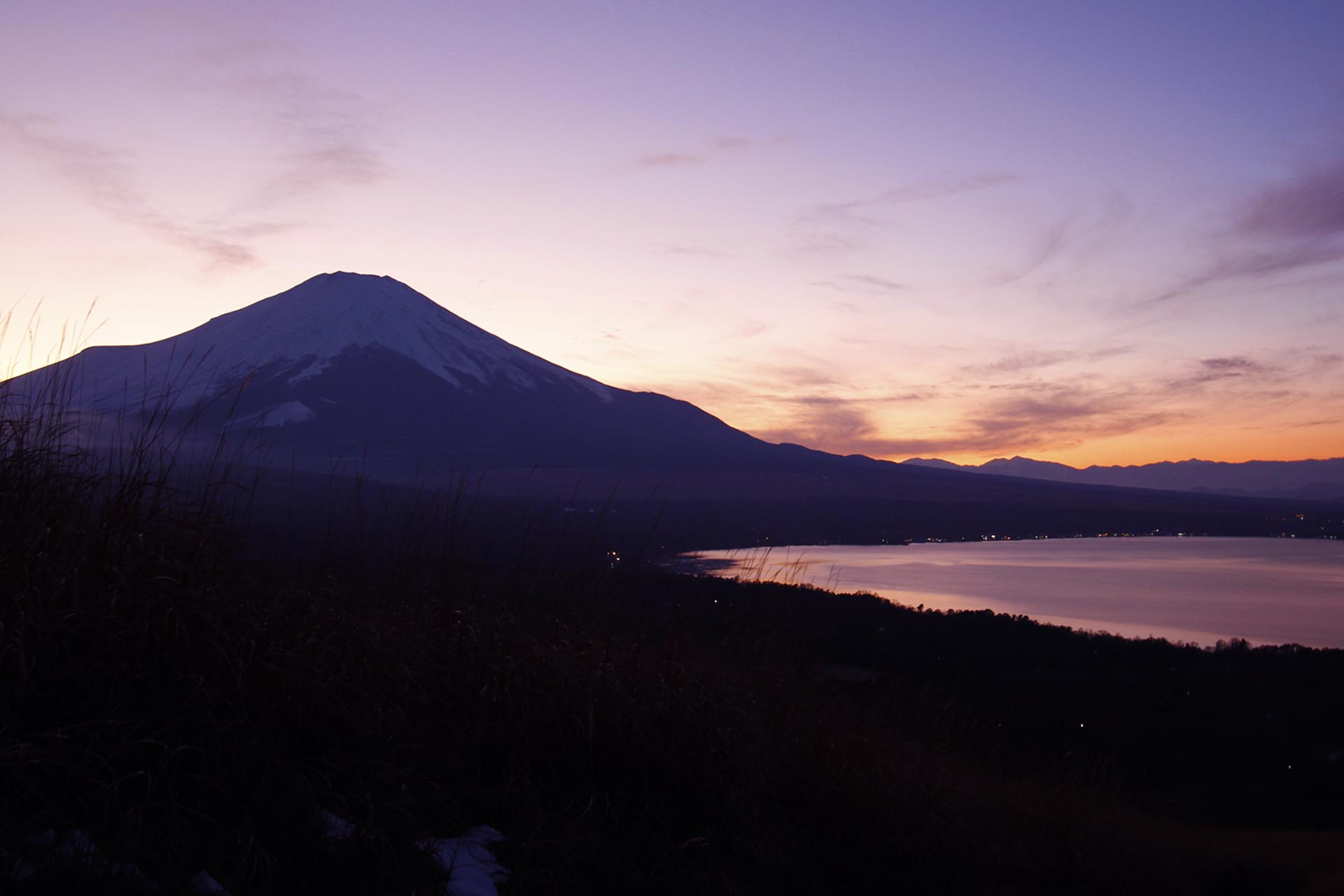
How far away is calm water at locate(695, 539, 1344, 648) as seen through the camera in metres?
28.0

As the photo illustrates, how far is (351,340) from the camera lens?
150000mm

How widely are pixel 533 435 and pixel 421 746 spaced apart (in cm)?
12654

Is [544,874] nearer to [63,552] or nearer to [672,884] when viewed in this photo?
[672,884]

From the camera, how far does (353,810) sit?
2705 mm

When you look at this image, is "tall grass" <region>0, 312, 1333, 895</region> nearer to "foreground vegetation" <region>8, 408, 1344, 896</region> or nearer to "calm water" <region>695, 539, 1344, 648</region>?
"foreground vegetation" <region>8, 408, 1344, 896</region>

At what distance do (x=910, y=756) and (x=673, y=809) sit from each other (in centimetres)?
157

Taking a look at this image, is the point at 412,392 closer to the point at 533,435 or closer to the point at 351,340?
the point at 351,340

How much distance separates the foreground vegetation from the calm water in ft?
6.96

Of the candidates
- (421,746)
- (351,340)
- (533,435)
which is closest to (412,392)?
(351,340)

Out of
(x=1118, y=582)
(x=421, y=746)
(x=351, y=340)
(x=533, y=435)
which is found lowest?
(x=1118, y=582)

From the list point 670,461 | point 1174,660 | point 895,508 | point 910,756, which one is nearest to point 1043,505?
point 895,508

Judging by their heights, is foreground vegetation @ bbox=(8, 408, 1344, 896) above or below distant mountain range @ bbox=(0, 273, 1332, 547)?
below

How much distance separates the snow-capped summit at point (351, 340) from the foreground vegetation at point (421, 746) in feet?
468

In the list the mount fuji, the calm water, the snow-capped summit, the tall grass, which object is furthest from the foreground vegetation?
the snow-capped summit
